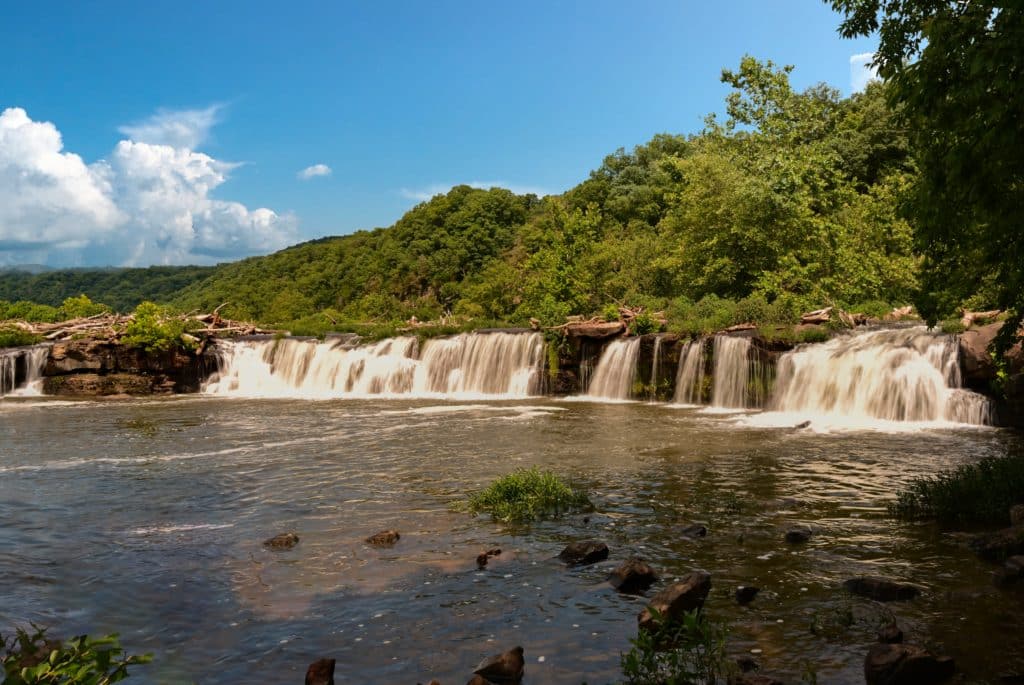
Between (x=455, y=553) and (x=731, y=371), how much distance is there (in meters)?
19.3

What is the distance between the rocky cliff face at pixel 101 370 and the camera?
3625 cm

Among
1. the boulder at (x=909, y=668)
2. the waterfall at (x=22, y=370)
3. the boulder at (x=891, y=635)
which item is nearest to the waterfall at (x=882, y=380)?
the boulder at (x=891, y=635)

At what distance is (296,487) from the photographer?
46.4 ft

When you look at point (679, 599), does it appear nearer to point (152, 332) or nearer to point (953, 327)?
point (953, 327)

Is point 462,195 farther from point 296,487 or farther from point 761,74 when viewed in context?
point 296,487

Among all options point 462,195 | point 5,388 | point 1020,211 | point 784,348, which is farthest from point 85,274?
point 1020,211

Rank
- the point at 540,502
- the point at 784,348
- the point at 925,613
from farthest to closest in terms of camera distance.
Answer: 1. the point at 784,348
2. the point at 540,502
3. the point at 925,613

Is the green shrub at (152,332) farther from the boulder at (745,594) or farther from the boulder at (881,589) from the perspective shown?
A: the boulder at (881,589)

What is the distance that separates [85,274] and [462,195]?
8036 cm

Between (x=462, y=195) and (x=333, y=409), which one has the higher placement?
(x=462, y=195)

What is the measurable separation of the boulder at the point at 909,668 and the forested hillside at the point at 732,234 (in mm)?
8674

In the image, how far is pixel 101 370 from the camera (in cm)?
3669

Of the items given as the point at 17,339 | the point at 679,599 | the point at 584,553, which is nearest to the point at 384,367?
the point at 17,339

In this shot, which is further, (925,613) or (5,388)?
(5,388)
